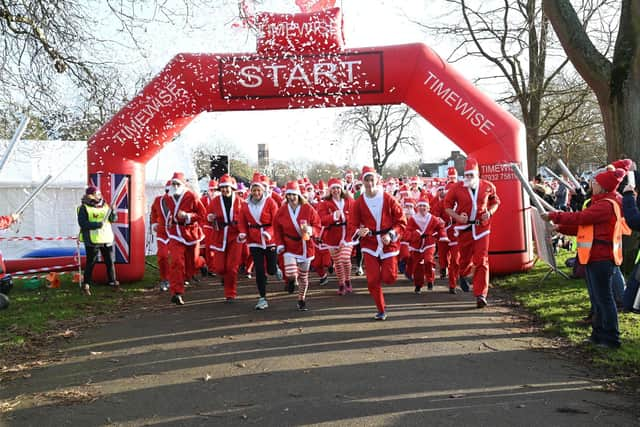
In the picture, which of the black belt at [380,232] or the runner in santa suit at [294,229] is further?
the runner in santa suit at [294,229]

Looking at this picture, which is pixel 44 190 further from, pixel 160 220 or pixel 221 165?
pixel 160 220

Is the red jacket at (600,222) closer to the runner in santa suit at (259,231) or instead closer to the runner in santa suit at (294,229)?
the runner in santa suit at (294,229)

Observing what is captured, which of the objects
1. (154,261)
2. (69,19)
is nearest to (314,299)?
(69,19)

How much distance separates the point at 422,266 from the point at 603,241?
401 centimetres

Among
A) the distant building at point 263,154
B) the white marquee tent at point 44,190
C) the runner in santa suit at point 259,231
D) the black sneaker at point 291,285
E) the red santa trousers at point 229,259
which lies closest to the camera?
the runner in santa suit at point 259,231

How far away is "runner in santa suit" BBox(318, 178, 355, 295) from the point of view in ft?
31.0

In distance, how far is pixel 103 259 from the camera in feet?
33.9

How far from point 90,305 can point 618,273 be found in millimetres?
7757

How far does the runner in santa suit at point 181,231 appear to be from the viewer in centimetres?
868

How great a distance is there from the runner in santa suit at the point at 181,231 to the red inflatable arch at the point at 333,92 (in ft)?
4.39

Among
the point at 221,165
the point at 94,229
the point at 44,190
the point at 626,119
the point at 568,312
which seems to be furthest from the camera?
the point at 221,165

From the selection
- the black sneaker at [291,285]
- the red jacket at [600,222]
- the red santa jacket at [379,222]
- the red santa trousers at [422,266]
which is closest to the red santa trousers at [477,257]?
the red santa trousers at [422,266]

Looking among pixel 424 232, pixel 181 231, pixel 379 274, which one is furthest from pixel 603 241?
pixel 181 231

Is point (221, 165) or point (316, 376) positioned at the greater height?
point (221, 165)
